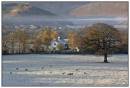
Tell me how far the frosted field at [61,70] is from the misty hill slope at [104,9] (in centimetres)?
34

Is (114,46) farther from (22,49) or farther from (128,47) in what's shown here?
(22,49)

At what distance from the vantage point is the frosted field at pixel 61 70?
22.5 ft

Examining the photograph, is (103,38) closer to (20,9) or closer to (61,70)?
(61,70)

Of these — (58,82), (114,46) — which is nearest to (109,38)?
(114,46)

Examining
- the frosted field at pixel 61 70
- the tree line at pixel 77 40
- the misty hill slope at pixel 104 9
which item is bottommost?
the frosted field at pixel 61 70

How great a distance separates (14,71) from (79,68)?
51cm

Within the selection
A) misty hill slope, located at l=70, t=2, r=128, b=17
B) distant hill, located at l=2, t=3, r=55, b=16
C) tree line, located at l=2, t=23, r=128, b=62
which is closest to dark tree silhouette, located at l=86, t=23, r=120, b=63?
tree line, located at l=2, t=23, r=128, b=62

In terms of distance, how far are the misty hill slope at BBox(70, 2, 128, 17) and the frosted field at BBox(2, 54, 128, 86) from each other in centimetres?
34

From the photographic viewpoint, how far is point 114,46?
689 centimetres

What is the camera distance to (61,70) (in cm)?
690

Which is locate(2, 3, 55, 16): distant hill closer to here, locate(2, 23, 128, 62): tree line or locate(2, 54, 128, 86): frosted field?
locate(2, 23, 128, 62): tree line

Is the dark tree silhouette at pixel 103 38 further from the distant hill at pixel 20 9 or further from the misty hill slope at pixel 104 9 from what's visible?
the distant hill at pixel 20 9

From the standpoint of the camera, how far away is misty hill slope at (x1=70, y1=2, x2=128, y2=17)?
684 cm

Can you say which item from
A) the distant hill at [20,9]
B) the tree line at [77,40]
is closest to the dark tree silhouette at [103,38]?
the tree line at [77,40]
